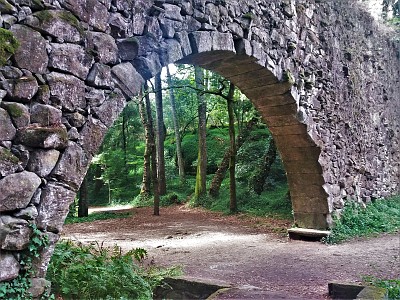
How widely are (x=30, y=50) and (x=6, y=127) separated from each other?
612 mm

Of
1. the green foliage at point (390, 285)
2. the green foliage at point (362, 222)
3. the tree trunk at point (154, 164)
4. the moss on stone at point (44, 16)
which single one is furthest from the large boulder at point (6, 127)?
the tree trunk at point (154, 164)

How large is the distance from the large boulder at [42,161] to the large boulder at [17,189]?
0.05m

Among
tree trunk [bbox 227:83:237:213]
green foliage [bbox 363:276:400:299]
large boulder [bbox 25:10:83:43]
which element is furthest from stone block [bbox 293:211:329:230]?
large boulder [bbox 25:10:83:43]

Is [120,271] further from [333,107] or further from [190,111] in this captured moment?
[190,111]

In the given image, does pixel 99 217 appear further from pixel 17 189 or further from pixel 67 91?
pixel 17 189

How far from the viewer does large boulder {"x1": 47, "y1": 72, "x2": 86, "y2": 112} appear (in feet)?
10.4

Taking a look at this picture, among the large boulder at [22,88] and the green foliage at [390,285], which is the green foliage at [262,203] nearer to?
the green foliage at [390,285]

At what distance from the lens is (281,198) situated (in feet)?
37.9

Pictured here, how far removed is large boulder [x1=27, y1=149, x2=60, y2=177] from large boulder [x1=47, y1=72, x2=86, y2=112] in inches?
16.3

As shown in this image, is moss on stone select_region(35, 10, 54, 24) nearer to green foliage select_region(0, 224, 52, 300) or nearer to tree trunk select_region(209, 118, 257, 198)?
green foliage select_region(0, 224, 52, 300)

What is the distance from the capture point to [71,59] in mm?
3287

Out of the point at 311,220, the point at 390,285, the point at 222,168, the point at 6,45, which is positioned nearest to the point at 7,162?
the point at 6,45

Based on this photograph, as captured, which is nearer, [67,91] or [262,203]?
[67,91]

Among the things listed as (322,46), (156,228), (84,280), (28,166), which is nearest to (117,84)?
(28,166)
